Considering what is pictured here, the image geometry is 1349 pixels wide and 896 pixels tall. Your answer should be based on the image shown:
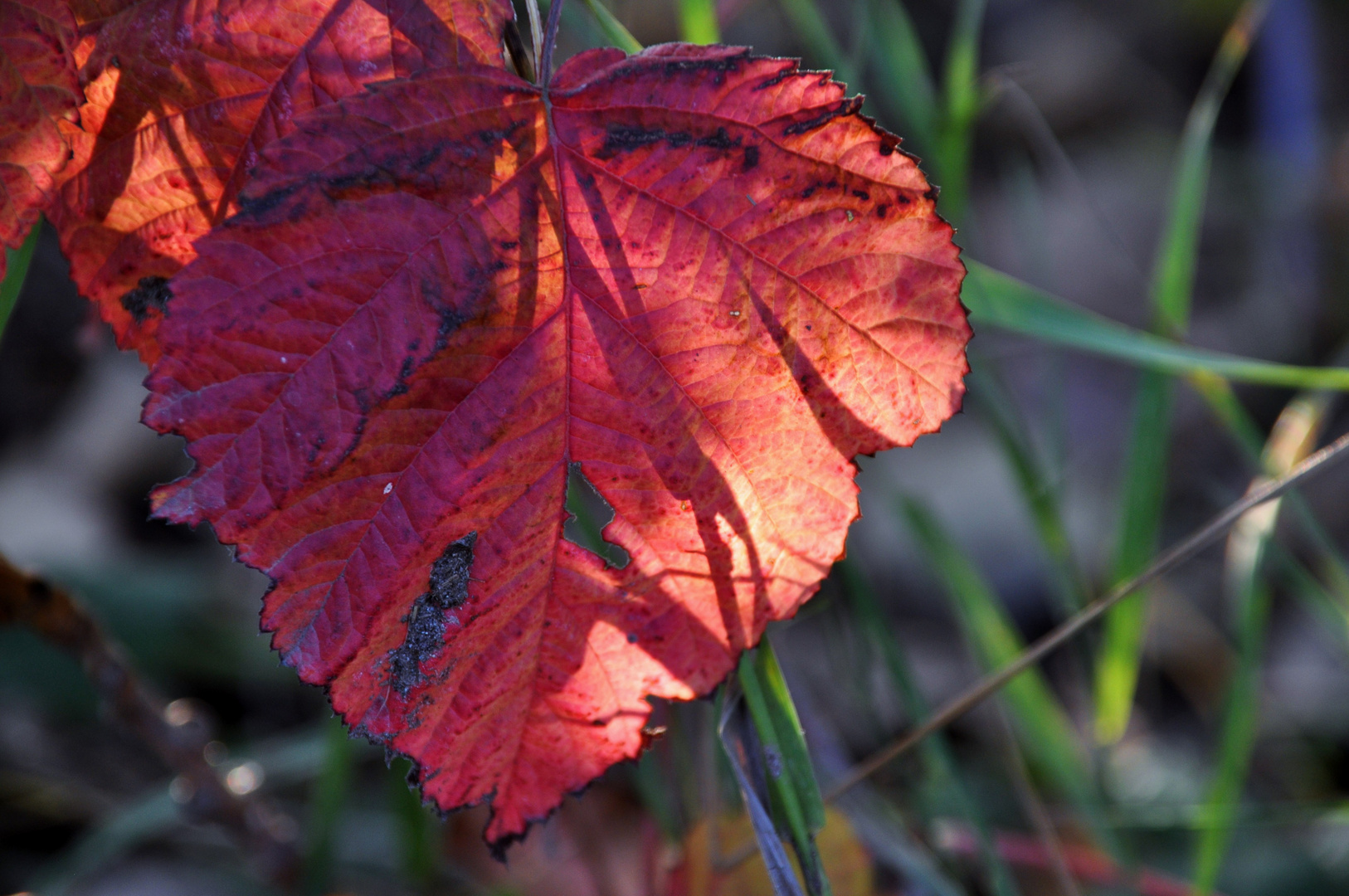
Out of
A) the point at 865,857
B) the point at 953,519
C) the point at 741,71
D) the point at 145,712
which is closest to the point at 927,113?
the point at 741,71

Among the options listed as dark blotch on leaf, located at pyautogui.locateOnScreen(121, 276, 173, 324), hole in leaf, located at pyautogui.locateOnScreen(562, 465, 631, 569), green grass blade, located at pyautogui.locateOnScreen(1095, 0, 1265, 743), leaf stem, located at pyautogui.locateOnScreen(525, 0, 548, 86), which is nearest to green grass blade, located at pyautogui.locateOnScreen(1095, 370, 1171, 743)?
green grass blade, located at pyautogui.locateOnScreen(1095, 0, 1265, 743)

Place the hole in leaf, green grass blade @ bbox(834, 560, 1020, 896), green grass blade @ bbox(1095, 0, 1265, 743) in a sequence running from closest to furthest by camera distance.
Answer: the hole in leaf → green grass blade @ bbox(834, 560, 1020, 896) → green grass blade @ bbox(1095, 0, 1265, 743)

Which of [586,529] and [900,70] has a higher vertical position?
[900,70]

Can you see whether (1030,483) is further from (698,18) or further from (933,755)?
(698,18)

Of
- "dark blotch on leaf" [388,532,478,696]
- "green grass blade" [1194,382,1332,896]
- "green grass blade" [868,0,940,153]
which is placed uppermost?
"green grass blade" [868,0,940,153]

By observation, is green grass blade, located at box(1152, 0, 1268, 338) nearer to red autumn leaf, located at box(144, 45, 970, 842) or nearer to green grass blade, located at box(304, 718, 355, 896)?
red autumn leaf, located at box(144, 45, 970, 842)

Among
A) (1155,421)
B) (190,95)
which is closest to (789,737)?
(190,95)
